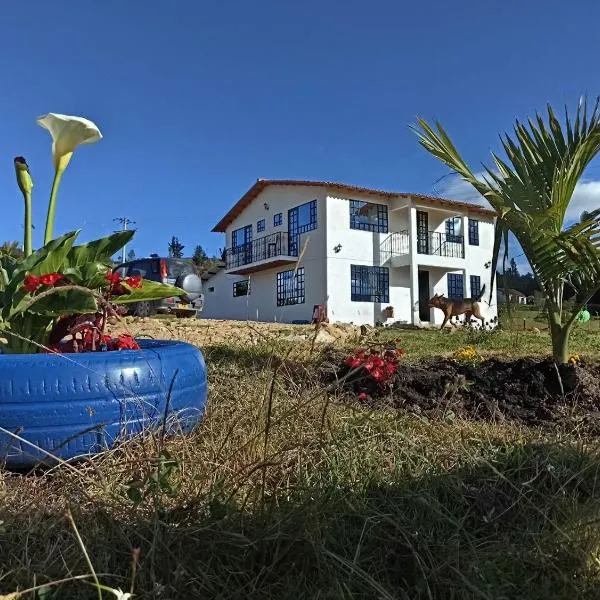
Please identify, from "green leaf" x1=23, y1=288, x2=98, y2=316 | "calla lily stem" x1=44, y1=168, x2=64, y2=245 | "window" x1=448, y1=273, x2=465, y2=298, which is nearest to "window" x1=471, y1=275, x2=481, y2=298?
"window" x1=448, y1=273, x2=465, y2=298

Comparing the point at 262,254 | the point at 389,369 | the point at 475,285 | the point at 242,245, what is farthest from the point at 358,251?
the point at 389,369

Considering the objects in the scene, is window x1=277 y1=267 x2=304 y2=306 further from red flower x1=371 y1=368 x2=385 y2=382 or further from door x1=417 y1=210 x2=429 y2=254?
red flower x1=371 y1=368 x2=385 y2=382

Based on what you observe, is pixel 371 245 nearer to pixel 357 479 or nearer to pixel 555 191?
pixel 555 191

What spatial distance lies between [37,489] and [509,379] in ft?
8.72

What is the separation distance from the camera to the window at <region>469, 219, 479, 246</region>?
26019 mm

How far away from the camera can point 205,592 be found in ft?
4.27

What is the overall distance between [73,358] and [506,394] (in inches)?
92.4

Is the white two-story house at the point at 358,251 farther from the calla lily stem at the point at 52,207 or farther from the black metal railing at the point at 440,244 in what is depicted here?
the calla lily stem at the point at 52,207

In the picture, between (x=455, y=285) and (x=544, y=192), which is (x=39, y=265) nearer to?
(x=544, y=192)

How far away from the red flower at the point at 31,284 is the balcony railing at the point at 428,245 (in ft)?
71.8

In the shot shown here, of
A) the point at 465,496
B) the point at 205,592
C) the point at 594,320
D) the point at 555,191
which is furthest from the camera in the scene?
the point at 594,320

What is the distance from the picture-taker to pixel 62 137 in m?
2.80

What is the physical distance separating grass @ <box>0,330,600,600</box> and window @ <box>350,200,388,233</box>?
2114 centimetres

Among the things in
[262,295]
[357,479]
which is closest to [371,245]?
[262,295]
